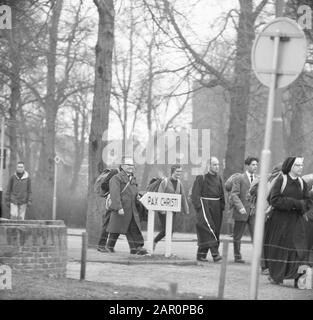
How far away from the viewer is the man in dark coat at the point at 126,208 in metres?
18.4

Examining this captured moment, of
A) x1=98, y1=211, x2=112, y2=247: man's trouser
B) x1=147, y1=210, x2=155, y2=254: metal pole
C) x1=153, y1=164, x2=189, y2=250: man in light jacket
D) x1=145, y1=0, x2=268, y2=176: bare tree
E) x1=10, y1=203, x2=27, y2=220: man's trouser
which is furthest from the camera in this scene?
x1=10, y1=203, x2=27, y2=220: man's trouser

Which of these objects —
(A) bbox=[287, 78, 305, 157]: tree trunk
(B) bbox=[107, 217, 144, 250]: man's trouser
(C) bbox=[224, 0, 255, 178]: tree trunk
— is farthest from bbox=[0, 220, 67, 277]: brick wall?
(A) bbox=[287, 78, 305, 157]: tree trunk

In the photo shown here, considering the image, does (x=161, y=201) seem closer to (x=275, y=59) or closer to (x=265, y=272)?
(x=265, y=272)

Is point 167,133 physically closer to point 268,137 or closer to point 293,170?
point 293,170

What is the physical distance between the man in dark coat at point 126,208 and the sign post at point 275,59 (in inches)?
323

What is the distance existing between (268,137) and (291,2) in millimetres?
7917

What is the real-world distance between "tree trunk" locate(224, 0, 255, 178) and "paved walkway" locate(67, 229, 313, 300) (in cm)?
959

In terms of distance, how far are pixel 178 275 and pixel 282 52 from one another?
18.0 ft

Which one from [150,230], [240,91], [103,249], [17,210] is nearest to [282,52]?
[150,230]

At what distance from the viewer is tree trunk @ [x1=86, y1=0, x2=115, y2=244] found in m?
21.8

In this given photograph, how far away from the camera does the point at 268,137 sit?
1032cm

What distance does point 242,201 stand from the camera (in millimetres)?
18844

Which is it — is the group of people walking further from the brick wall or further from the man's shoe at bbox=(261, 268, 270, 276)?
the brick wall

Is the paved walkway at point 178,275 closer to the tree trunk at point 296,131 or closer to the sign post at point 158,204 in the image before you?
the sign post at point 158,204
